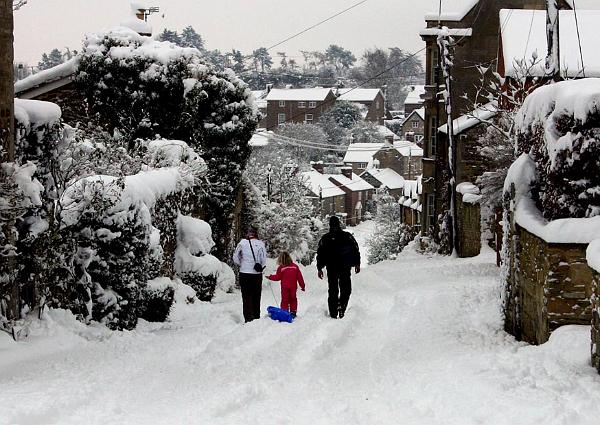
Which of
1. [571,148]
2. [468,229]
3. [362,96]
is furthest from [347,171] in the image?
[571,148]

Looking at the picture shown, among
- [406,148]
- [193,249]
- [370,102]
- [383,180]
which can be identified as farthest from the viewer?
[370,102]

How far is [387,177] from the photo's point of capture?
3578 inches

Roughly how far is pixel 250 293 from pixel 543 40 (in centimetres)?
2065

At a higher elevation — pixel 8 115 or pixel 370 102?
pixel 370 102

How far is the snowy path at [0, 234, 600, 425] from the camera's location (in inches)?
246

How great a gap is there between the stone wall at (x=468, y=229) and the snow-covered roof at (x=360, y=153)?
59.3 meters

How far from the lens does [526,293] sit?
998cm

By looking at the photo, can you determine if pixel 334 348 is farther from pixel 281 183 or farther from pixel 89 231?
pixel 281 183

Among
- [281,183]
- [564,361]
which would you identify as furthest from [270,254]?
[564,361]

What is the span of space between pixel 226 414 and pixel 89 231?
4587mm

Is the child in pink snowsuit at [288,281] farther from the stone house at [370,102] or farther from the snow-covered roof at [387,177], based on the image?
the stone house at [370,102]

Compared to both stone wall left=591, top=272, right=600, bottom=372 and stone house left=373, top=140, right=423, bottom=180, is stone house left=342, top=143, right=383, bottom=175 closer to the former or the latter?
stone house left=373, top=140, right=423, bottom=180

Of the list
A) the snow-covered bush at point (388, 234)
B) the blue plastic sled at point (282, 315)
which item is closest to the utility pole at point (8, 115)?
the blue plastic sled at point (282, 315)

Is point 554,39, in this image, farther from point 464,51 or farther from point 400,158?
point 400,158
